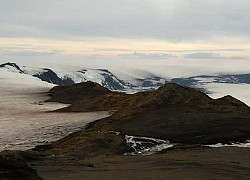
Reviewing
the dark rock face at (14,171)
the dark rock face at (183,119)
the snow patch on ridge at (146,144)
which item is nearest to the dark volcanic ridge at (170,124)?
the dark rock face at (183,119)

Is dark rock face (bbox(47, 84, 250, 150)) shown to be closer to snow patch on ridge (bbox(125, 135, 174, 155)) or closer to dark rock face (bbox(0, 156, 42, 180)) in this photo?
snow patch on ridge (bbox(125, 135, 174, 155))

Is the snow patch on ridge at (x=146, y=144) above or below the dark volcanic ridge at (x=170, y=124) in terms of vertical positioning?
below

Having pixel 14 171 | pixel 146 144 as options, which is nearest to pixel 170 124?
pixel 146 144

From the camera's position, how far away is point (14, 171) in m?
8.51

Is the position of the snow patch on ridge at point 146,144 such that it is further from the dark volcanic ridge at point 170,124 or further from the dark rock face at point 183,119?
the dark rock face at point 183,119

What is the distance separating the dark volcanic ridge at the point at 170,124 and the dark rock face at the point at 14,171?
811 centimetres

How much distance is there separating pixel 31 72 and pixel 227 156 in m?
165

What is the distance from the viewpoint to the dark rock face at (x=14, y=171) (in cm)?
823

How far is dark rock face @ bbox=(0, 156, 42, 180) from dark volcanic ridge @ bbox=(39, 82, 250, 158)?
8112mm

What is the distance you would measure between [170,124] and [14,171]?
1476 centimetres

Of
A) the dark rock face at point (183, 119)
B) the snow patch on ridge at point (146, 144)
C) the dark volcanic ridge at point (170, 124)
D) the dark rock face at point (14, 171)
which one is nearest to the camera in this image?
the dark rock face at point (14, 171)

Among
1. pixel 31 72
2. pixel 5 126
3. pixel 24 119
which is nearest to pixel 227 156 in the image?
pixel 5 126

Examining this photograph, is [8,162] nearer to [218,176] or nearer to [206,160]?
[218,176]

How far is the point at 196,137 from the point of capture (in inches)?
805
